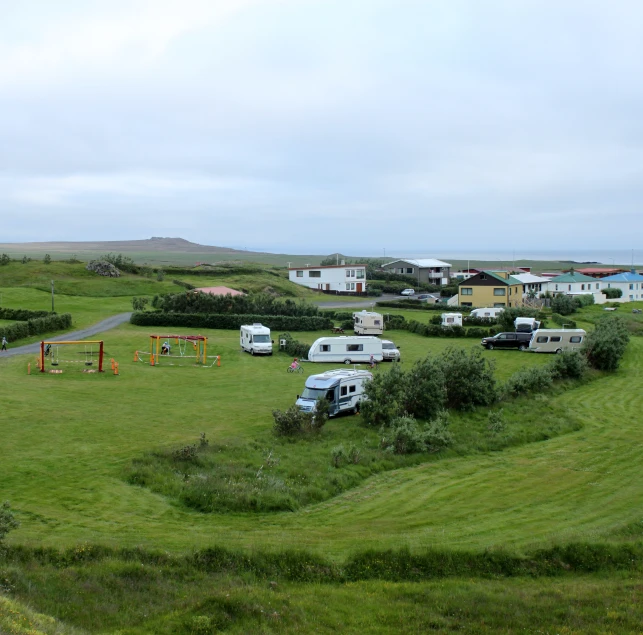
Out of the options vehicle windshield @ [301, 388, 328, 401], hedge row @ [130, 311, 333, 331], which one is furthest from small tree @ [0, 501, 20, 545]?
hedge row @ [130, 311, 333, 331]

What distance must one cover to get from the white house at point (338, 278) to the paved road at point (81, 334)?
104 ft

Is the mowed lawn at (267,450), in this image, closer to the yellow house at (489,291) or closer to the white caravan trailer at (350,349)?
the white caravan trailer at (350,349)

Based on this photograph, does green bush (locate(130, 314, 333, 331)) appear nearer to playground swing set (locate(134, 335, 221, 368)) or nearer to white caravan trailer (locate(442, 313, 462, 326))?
white caravan trailer (locate(442, 313, 462, 326))

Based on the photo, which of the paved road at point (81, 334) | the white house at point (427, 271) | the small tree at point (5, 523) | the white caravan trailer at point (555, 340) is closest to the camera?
the small tree at point (5, 523)

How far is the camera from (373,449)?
61.0ft

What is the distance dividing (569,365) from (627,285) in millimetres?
55901

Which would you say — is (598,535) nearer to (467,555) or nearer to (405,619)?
Answer: (467,555)

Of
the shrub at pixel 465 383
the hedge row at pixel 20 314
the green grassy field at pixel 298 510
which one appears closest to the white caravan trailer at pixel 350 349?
the green grassy field at pixel 298 510

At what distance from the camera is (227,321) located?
152 feet

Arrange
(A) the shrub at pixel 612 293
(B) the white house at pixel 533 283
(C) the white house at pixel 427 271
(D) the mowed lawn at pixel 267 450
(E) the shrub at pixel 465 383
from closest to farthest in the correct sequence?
(D) the mowed lawn at pixel 267 450, (E) the shrub at pixel 465 383, (B) the white house at pixel 533 283, (A) the shrub at pixel 612 293, (C) the white house at pixel 427 271

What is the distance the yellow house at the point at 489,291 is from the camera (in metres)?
59.2

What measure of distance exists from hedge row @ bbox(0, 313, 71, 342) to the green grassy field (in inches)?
312

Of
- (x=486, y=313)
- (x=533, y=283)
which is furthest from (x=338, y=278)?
(x=486, y=313)

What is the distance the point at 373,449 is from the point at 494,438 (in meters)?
4.19
